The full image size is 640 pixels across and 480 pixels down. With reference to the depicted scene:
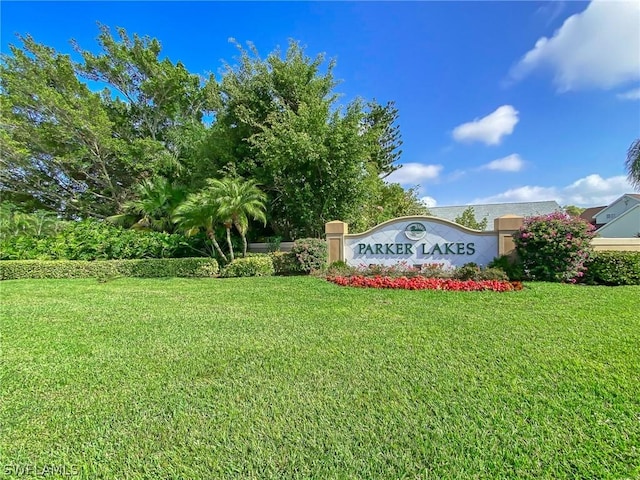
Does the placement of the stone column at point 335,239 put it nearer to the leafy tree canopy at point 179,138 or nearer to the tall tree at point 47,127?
the leafy tree canopy at point 179,138

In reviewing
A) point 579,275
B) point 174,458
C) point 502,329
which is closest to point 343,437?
point 174,458

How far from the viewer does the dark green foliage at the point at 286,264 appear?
9.62m

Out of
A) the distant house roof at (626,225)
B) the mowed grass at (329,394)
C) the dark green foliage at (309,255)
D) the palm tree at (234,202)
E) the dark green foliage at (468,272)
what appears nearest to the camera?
the mowed grass at (329,394)

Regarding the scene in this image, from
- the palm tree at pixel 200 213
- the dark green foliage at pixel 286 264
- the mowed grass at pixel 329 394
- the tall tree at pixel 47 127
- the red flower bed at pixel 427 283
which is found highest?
the tall tree at pixel 47 127

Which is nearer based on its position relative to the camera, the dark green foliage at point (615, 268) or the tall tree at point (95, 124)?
the dark green foliage at point (615, 268)

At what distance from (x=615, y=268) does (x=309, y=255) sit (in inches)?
306

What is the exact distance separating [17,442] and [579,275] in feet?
33.0

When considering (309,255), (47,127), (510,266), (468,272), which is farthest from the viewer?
(47,127)

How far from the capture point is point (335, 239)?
9.80 m

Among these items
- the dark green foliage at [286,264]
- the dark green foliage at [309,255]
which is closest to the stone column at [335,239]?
the dark green foliage at [309,255]

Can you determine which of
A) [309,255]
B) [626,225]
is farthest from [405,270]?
[626,225]

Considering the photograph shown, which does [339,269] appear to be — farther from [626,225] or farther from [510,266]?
[626,225]

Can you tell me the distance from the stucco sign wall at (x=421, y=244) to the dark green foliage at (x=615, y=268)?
2170mm

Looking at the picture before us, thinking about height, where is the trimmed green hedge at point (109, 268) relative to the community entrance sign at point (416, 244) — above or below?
below
